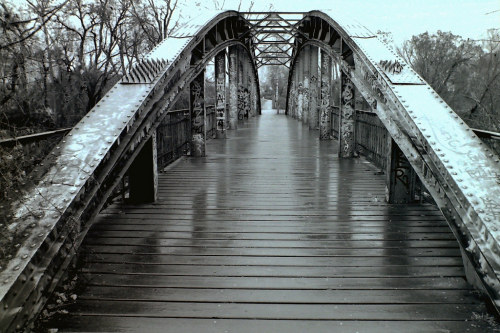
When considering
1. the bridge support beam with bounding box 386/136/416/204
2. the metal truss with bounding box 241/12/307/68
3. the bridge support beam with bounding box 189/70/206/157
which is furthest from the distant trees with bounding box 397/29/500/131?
the bridge support beam with bounding box 386/136/416/204

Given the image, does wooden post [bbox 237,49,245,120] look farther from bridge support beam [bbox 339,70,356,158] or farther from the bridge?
the bridge

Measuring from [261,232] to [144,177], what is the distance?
2070 millimetres

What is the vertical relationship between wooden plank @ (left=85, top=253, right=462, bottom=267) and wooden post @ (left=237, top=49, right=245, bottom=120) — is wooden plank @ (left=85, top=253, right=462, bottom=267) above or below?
below

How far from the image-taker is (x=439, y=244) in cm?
447

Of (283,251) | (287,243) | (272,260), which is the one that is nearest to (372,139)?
(287,243)

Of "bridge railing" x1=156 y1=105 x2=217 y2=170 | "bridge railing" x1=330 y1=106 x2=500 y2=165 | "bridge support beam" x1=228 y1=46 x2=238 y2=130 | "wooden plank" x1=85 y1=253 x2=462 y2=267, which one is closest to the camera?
"wooden plank" x1=85 y1=253 x2=462 y2=267

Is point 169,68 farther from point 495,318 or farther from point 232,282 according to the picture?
point 495,318

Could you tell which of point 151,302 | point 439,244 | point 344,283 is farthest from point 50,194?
point 439,244

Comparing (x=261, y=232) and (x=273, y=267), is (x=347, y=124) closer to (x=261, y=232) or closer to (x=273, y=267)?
(x=261, y=232)

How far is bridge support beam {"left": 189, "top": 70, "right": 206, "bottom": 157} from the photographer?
9.88 metres

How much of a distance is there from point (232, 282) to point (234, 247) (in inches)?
29.7

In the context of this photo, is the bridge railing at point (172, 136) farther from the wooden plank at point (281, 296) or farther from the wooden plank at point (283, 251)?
the wooden plank at point (281, 296)

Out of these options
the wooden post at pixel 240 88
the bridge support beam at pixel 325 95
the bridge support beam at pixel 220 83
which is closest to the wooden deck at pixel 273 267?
the bridge support beam at pixel 325 95

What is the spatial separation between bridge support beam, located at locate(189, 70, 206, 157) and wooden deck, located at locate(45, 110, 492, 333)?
11.3ft
